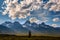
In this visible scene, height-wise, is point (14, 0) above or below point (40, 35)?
above

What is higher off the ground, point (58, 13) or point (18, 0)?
point (18, 0)

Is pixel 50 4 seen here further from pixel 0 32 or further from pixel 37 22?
pixel 0 32

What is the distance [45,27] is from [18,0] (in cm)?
76

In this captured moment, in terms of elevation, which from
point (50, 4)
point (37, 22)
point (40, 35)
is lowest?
point (40, 35)

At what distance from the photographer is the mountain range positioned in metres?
3.98

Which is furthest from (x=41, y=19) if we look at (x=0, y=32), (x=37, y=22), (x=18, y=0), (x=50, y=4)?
(x=0, y=32)

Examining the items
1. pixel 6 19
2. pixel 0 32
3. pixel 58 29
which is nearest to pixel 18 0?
pixel 6 19

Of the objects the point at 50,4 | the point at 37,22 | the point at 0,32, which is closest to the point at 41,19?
the point at 37,22

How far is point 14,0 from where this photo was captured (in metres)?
4.05

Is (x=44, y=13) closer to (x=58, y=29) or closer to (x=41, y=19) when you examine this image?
(x=41, y=19)

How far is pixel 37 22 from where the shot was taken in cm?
399

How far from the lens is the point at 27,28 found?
157 inches

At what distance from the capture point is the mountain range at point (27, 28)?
398 cm

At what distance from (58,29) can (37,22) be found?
44 centimetres
